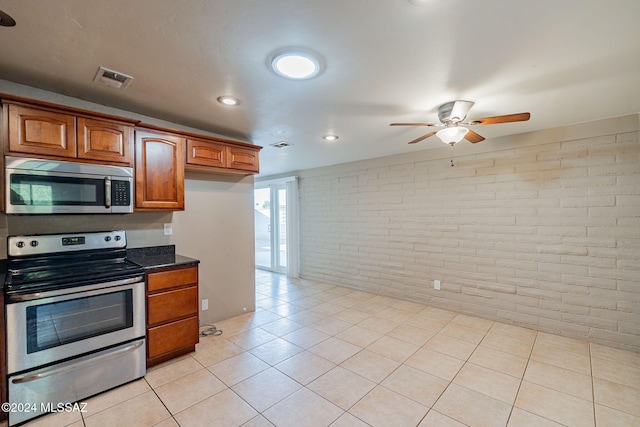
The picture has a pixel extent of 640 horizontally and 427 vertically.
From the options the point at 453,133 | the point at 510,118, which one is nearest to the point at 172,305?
the point at 453,133

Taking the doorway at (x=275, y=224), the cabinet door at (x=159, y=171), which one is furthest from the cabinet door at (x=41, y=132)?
the doorway at (x=275, y=224)

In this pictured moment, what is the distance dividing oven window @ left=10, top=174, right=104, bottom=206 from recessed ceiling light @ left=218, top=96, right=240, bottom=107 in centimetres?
120

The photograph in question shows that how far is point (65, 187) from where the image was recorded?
216cm

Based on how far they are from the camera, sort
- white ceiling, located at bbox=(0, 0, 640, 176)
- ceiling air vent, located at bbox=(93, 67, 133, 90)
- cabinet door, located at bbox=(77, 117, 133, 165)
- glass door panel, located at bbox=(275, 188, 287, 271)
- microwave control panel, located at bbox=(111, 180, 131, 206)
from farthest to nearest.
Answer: glass door panel, located at bbox=(275, 188, 287, 271) → microwave control panel, located at bbox=(111, 180, 131, 206) → cabinet door, located at bbox=(77, 117, 133, 165) → ceiling air vent, located at bbox=(93, 67, 133, 90) → white ceiling, located at bbox=(0, 0, 640, 176)

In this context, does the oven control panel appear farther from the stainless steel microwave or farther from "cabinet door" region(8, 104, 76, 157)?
"cabinet door" region(8, 104, 76, 157)

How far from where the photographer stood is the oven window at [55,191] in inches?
77.8

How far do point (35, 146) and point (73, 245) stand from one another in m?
0.80

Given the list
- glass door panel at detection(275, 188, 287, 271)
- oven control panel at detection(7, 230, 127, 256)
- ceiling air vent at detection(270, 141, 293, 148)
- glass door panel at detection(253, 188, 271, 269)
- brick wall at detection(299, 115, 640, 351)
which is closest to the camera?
oven control panel at detection(7, 230, 127, 256)

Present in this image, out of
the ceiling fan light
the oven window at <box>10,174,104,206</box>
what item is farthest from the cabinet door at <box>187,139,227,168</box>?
the ceiling fan light

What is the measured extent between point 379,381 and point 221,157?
276 cm

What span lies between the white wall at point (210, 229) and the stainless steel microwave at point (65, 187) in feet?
1.09

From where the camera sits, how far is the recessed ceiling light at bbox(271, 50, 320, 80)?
170cm

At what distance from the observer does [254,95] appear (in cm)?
226

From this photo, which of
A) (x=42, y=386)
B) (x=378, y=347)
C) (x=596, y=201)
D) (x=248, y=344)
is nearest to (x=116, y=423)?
(x=42, y=386)
